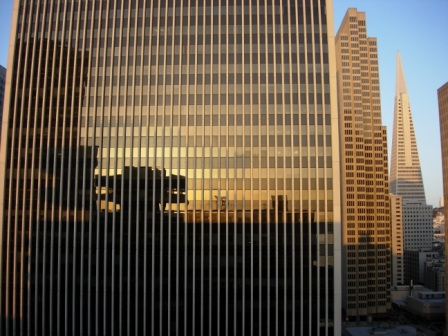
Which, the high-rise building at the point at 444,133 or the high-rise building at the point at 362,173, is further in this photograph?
the high-rise building at the point at 362,173

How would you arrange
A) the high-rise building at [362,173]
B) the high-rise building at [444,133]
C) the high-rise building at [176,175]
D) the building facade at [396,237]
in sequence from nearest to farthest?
the high-rise building at [176,175] < the high-rise building at [444,133] < the high-rise building at [362,173] < the building facade at [396,237]

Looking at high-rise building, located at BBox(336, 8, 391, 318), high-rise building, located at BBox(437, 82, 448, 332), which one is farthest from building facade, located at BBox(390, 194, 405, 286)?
high-rise building, located at BBox(437, 82, 448, 332)

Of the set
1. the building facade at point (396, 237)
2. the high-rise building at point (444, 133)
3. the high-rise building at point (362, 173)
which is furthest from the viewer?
the building facade at point (396, 237)

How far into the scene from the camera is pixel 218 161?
179 feet

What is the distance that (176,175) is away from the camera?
5462cm

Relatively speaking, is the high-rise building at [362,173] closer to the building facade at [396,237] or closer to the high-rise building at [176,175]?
the building facade at [396,237]

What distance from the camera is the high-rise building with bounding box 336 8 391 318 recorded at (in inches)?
5527

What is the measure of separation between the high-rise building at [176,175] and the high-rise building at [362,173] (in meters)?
92.3

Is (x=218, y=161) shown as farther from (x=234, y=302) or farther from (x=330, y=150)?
(x=234, y=302)

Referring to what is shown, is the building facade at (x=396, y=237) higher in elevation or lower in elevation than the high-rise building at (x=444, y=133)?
lower

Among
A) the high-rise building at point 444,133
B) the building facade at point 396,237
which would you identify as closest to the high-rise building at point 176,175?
the high-rise building at point 444,133

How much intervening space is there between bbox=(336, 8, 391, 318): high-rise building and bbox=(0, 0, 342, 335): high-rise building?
303 feet

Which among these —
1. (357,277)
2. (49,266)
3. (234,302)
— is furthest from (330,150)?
(357,277)

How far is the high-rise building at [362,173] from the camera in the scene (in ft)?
461
